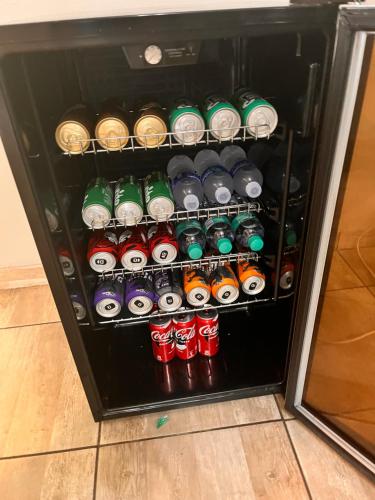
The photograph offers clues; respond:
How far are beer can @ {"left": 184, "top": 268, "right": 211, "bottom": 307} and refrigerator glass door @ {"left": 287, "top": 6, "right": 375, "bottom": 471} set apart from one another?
262 mm

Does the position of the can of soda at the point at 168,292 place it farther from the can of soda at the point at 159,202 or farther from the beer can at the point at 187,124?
the beer can at the point at 187,124

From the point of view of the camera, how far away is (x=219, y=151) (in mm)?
1242

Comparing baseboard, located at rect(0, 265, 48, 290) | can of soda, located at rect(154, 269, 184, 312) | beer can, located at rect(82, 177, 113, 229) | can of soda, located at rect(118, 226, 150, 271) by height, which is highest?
beer can, located at rect(82, 177, 113, 229)

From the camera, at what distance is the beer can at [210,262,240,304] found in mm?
1146

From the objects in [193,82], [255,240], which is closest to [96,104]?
[193,82]

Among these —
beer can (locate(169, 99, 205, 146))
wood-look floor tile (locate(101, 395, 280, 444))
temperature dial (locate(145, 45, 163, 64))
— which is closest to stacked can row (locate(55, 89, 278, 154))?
beer can (locate(169, 99, 205, 146))

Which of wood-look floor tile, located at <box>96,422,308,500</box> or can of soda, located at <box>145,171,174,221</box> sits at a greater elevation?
can of soda, located at <box>145,171,174,221</box>

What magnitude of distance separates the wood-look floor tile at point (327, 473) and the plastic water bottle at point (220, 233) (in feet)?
2.03

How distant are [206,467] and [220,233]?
0.66 metres

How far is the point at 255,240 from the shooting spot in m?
1.07

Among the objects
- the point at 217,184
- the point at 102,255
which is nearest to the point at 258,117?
the point at 217,184

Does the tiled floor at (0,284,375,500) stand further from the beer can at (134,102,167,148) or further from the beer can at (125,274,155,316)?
the beer can at (134,102,167,148)

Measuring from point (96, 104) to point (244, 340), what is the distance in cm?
91

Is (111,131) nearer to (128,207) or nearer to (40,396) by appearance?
(128,207)
